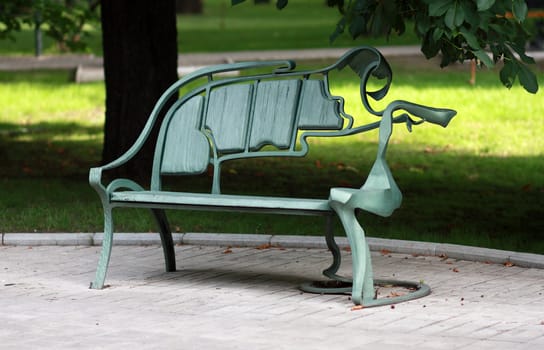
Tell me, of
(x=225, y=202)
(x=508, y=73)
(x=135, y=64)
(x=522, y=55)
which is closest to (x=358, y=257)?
(x=225, y=202)

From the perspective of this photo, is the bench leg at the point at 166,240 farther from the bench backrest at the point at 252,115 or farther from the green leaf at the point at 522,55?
the green leaf at the point at 522,55

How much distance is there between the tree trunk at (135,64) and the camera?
11141 mm

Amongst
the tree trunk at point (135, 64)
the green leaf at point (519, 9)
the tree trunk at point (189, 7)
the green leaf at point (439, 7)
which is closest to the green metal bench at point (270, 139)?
the green leaf at point (439, 7)

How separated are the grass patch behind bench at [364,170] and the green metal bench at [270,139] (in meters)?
1.64

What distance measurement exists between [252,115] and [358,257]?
1.20 m

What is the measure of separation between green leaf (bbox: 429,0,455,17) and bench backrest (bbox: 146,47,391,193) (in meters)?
0.48

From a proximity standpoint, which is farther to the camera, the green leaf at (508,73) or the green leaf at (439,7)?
the green leaf at (508,73)

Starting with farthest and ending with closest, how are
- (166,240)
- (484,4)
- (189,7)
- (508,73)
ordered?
1. (189,7)
2. (166,240)
3. (508,73)
4. (484,4)

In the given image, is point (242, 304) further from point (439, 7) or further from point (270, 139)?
point (439, 7)

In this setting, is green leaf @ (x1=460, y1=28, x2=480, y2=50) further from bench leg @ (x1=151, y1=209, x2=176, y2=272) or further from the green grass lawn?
the green grass lawn

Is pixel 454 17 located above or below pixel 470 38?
above

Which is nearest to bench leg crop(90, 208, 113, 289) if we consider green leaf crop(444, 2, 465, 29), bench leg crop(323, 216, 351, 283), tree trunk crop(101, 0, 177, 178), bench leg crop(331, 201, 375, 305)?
bench leg crop(323, 216, 351, 283)

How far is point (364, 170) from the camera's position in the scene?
494 inches

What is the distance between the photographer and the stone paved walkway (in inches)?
221
